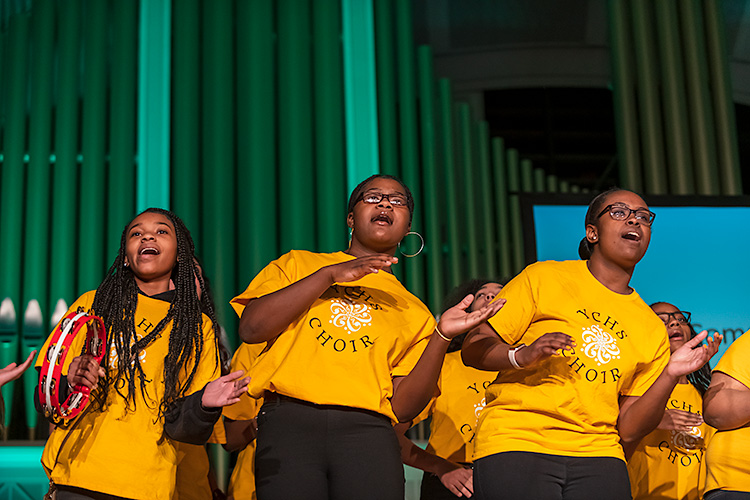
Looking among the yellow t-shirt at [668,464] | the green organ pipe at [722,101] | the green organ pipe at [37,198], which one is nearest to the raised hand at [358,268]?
the yellow t-shirt at [668,464]

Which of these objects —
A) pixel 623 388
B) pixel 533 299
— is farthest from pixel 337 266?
pixel 623 388

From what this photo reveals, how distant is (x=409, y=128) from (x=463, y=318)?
2.86 metres

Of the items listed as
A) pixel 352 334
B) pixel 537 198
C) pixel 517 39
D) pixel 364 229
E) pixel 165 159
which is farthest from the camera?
pixel 517 39

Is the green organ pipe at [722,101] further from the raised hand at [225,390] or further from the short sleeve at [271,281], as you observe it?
the raised hand at [225,390]

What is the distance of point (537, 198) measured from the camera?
4.06m

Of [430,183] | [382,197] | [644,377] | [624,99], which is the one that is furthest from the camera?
[624,99]

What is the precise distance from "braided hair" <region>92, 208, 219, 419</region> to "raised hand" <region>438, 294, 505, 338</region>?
763 mm

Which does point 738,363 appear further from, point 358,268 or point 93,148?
point 93,148

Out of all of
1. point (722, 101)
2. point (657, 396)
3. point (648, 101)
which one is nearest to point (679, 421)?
point (657, 396)

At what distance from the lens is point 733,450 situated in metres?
2.30

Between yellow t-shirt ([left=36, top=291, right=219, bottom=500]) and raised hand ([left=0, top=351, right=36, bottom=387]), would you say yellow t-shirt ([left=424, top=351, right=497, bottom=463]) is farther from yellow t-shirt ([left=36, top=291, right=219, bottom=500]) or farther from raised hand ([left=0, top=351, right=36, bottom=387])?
raised hand ([left=0, top=351, right=36, bottom=387])

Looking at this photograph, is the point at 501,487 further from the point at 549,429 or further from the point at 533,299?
the point at 533,299

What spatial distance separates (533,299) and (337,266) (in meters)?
0.58

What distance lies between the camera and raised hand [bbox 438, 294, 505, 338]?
7.41 ft
